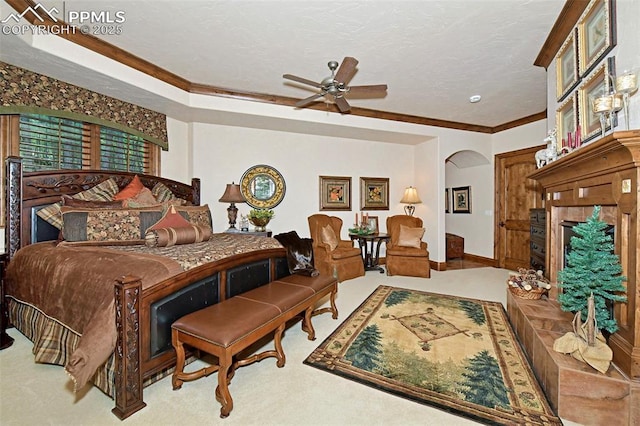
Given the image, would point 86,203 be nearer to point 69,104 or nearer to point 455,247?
point 69,104

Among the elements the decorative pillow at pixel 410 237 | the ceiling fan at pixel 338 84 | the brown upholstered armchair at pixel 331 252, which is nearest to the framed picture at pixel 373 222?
the decorative pillow at pixel 410 237

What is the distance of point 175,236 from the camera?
108 inches

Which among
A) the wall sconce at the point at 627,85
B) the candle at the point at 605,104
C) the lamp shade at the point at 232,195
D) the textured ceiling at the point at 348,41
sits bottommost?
the lamp shade at the point at 232,195

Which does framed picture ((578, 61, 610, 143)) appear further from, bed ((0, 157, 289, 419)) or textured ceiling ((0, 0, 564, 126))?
bed ((0, 157, 289, 419))

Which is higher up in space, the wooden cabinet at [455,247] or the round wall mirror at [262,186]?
the round wall mirror at [262,186]

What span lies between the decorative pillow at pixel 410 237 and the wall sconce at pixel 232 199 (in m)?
2.94

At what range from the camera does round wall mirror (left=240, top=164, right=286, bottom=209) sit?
5113 millimetres

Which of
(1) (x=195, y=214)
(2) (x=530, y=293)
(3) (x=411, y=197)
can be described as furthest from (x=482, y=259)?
(1) (x=195, y=214)

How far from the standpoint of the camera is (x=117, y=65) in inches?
122

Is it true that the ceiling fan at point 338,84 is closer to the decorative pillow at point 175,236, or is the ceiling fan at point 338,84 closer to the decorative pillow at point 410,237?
the decorative pillow at point 175,236

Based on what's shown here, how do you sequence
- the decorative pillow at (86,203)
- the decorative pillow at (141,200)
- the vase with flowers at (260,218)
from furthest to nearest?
the vase with flowers at (260,218) → the decorative pillow at (141,200) → the decorative pillow at (86,203)

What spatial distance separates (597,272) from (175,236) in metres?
3.31

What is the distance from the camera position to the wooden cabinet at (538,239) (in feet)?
13.0

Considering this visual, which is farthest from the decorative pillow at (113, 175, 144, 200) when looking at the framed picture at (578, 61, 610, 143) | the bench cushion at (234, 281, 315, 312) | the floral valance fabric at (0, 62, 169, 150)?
the framed picture at (578, 61, 610, 143)
